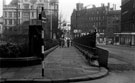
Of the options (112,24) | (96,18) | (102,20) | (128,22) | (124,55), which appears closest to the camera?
(124,55)

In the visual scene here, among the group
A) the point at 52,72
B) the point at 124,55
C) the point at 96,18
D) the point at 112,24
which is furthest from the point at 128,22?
the point at 52,72

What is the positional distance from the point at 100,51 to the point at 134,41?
60102 millimetres

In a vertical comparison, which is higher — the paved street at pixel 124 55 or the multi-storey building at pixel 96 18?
the multi-storey building at pixel 96 18

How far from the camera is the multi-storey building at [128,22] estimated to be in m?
71.3

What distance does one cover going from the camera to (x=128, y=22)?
77.1 m

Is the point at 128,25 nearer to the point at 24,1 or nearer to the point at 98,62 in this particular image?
the point at 24,1

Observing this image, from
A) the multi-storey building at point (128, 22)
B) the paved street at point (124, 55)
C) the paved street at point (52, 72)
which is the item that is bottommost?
the paved street at point (124, 55)

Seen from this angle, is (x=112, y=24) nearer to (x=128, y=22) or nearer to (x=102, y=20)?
(x=102, y=20)

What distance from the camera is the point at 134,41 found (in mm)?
70750

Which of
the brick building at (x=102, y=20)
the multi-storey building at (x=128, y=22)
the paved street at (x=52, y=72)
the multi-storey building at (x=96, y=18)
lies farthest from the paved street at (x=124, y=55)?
the multi-storey building at (x=96, y=18)

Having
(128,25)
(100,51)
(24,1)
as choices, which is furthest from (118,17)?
(100,51)

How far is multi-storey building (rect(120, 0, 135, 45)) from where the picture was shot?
71269 mm

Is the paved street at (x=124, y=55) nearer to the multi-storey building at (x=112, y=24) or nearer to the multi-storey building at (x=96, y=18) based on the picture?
the multi-storey building at (x=112, y=24)

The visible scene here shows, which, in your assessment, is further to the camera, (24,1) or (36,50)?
(24,1)
